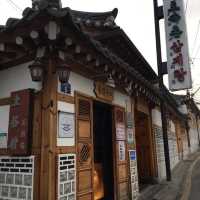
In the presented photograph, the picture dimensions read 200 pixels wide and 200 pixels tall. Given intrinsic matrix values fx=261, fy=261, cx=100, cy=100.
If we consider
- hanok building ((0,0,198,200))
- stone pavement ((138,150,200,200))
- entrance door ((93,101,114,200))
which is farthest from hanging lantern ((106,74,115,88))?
stone pavement ((138,150,200,200))

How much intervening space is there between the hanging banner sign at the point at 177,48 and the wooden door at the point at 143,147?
258 cm

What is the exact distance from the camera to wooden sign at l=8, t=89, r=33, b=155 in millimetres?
5641

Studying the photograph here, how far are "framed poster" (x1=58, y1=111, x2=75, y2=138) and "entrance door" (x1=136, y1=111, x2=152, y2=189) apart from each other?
7251mm

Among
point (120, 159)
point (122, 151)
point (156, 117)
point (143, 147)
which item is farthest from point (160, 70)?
point (120, 159)

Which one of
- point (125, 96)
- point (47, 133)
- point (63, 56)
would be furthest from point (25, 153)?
point (125, 96)

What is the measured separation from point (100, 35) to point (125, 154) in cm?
481

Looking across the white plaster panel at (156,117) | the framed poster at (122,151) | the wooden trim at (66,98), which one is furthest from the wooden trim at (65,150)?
the white plaster panel at (156,117)

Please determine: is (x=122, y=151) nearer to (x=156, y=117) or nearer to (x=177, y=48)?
(x=177, y=48)

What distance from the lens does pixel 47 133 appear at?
5.55 m

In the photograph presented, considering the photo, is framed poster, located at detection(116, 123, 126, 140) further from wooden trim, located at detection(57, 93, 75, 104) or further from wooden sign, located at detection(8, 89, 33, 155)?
wooden sign, located at detection(8, 89, 33, 155)

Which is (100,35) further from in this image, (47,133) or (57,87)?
(47,133)

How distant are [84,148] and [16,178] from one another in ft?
5.78

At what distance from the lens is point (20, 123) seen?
229 inches

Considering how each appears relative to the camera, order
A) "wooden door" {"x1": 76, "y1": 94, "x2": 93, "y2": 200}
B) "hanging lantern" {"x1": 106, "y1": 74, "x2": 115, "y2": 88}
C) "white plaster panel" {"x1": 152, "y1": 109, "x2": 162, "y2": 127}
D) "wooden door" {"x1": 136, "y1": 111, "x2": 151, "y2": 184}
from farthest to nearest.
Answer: "white plaster panel" {"x1": 152, "y1": 109, "x2": 162, "y2": 127}
"wooden door" {"x1": 136, "y1": 111, "x2": 151, "y2": 184}
"hanging lantern" {"x1": 106, "y1": 74, "x2": 115, "y2": 88}
"wooden door" {"x1": 76, "y1": 94, "x2": 93, "y2": 200}
